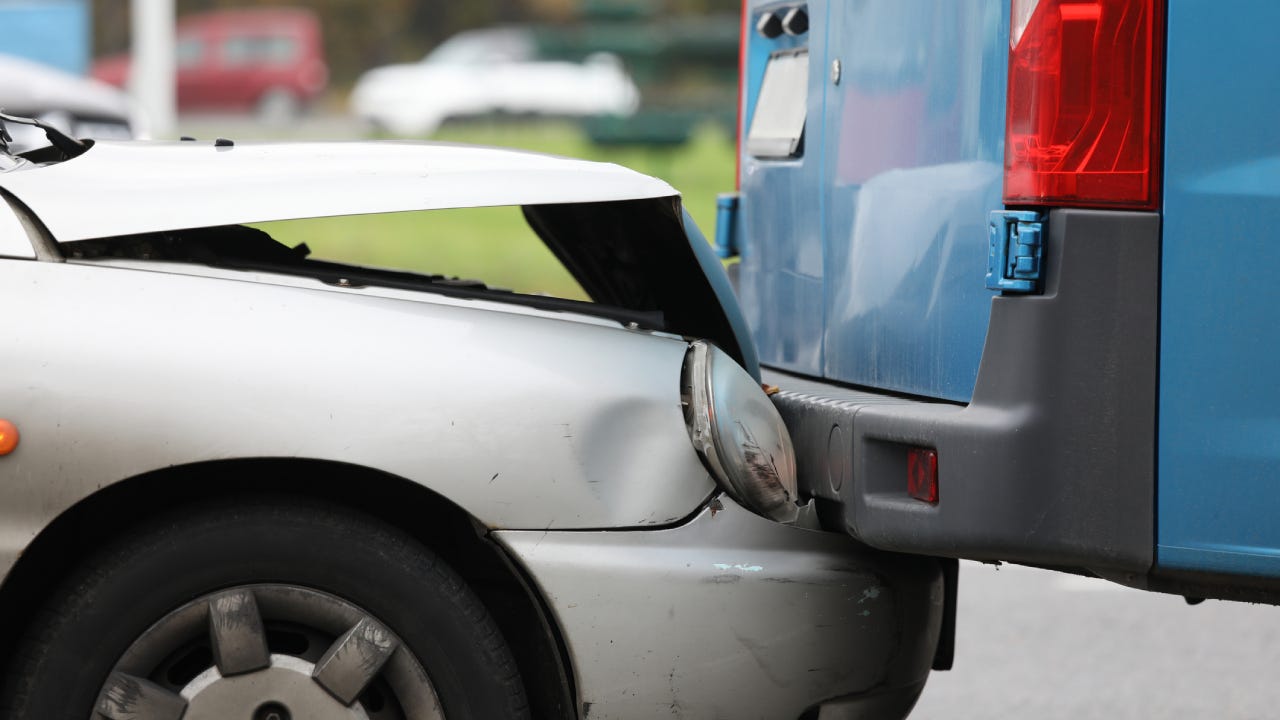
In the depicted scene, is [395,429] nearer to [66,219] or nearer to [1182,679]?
[66,219]

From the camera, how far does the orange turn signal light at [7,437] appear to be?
242 cm

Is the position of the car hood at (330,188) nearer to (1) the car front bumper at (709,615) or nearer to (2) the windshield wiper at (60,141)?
(2) the windshield wiper at (60,141)

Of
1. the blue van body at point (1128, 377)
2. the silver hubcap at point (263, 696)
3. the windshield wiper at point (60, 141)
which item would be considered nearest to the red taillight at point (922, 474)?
the blue van body at point (1128, 377)

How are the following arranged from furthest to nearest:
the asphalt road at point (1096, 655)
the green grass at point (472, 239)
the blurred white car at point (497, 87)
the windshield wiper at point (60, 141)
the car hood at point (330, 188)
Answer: the blurred white car at point (497, 87)
the green grass at point (472, 239)
the asphalt road at point (1096, 655)
the windshield wiper at point (60, 141)
the car hood at point (330, 188)

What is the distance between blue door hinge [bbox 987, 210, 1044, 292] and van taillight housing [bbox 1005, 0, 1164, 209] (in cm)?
3

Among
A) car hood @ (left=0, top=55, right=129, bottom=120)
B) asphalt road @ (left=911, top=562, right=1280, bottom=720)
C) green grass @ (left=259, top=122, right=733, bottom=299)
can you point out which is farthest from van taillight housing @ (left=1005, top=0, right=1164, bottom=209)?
green grass @ (left=259, top=122, right=733, bottom=299)

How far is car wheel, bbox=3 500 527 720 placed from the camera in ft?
8.09

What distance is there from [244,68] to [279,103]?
3.21ft

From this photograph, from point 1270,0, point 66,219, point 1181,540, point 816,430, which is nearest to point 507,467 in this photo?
point 816,430

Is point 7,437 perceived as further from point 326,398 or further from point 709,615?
point 709,615

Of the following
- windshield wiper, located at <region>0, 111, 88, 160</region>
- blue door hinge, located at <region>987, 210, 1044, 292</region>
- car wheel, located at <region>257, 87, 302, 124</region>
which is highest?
→ car wheel, located at <region>257, 87, 302, 124</region>

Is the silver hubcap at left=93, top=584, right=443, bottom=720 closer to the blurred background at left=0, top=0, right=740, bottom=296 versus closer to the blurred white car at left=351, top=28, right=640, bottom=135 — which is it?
the blurred background at left=0, top=0, right=740, bottom=296

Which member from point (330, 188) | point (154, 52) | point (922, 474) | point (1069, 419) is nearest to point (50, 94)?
point (154, 52)

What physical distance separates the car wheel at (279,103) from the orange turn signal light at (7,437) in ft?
102
